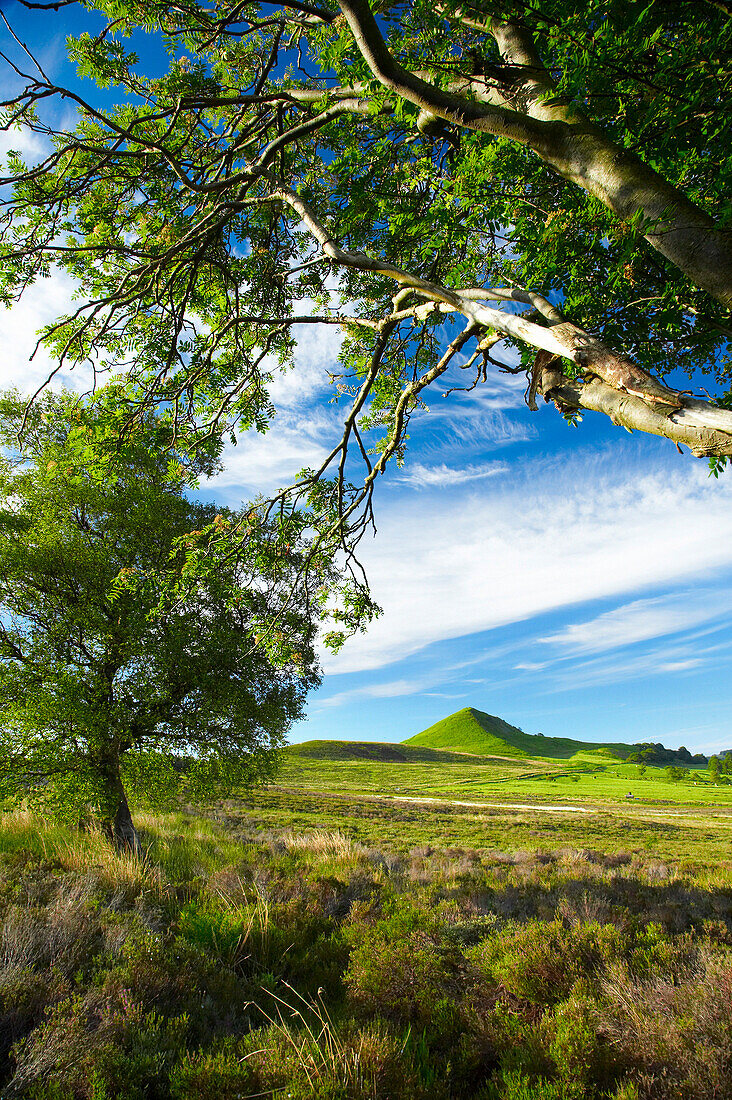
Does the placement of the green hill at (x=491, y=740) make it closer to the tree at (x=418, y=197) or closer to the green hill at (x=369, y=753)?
the green hill at (x=369, y=753)

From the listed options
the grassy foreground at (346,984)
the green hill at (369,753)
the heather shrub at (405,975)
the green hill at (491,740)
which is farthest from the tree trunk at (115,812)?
the green hill at (491,740)

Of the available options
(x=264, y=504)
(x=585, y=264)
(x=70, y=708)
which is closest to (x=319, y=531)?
(x=264, y=504)

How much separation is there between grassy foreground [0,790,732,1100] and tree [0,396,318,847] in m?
1.98

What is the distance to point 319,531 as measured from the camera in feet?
26.0

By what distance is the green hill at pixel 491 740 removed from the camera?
11931cm

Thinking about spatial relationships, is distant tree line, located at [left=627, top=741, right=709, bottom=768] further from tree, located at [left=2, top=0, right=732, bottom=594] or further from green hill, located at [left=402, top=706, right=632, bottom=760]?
tree, located at [left=2, top=0, right=732, bottom=594]

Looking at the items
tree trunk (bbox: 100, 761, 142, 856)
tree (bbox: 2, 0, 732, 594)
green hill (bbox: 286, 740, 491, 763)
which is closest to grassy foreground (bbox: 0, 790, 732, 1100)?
tree trunk (bbox: 100, 761, 142, 856)

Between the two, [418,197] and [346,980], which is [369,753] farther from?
[418,197]

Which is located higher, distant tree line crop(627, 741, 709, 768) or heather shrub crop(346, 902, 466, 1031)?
heather shrub crop(346, 902, 466, 1031)

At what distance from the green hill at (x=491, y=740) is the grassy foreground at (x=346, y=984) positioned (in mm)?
115049

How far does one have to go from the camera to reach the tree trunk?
10.9 meters

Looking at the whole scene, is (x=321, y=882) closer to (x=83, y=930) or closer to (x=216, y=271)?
(x=83, y=930)

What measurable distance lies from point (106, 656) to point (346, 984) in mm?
9016

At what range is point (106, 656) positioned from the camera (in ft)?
37.6
